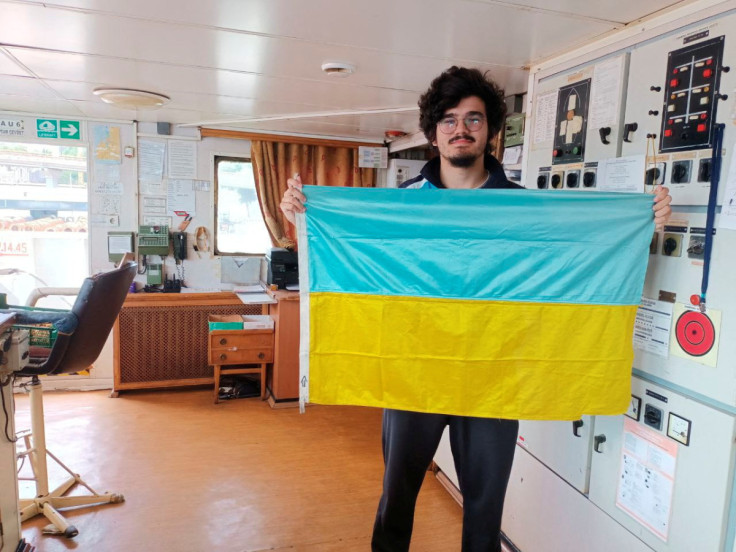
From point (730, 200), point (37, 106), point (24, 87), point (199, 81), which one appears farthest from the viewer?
Result: point (37, 106)

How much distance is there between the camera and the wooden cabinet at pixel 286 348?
3.95 m

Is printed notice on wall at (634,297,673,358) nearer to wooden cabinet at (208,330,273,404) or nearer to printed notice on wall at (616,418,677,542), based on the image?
printed notice on wall at (616,418,677,542)

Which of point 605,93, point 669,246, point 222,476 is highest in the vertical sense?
point 605,93

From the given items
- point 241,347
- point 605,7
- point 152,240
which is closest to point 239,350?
point 241,347

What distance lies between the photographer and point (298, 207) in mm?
1636

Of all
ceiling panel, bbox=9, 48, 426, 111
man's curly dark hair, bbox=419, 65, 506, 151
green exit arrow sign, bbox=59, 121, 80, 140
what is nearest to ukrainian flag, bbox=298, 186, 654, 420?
man's curly dark hair, bbox=419, 65, 506, 151

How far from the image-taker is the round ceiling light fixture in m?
2.40

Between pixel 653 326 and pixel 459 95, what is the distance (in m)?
1.02

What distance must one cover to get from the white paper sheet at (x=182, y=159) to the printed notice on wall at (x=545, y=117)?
10.1 feet

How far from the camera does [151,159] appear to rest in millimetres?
4254

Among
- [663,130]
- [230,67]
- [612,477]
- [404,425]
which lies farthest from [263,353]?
[663,130]

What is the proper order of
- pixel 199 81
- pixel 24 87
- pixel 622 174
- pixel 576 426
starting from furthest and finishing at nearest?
1. pixel 24 87
2. pixel 199 81
3. pixel 576 426
4. pixel 622 174

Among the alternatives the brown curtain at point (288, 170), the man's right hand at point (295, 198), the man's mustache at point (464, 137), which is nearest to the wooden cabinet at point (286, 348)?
the brown curtain at point (288, 170)

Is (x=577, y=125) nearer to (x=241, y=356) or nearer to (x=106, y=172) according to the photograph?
(x=241, y=356)
